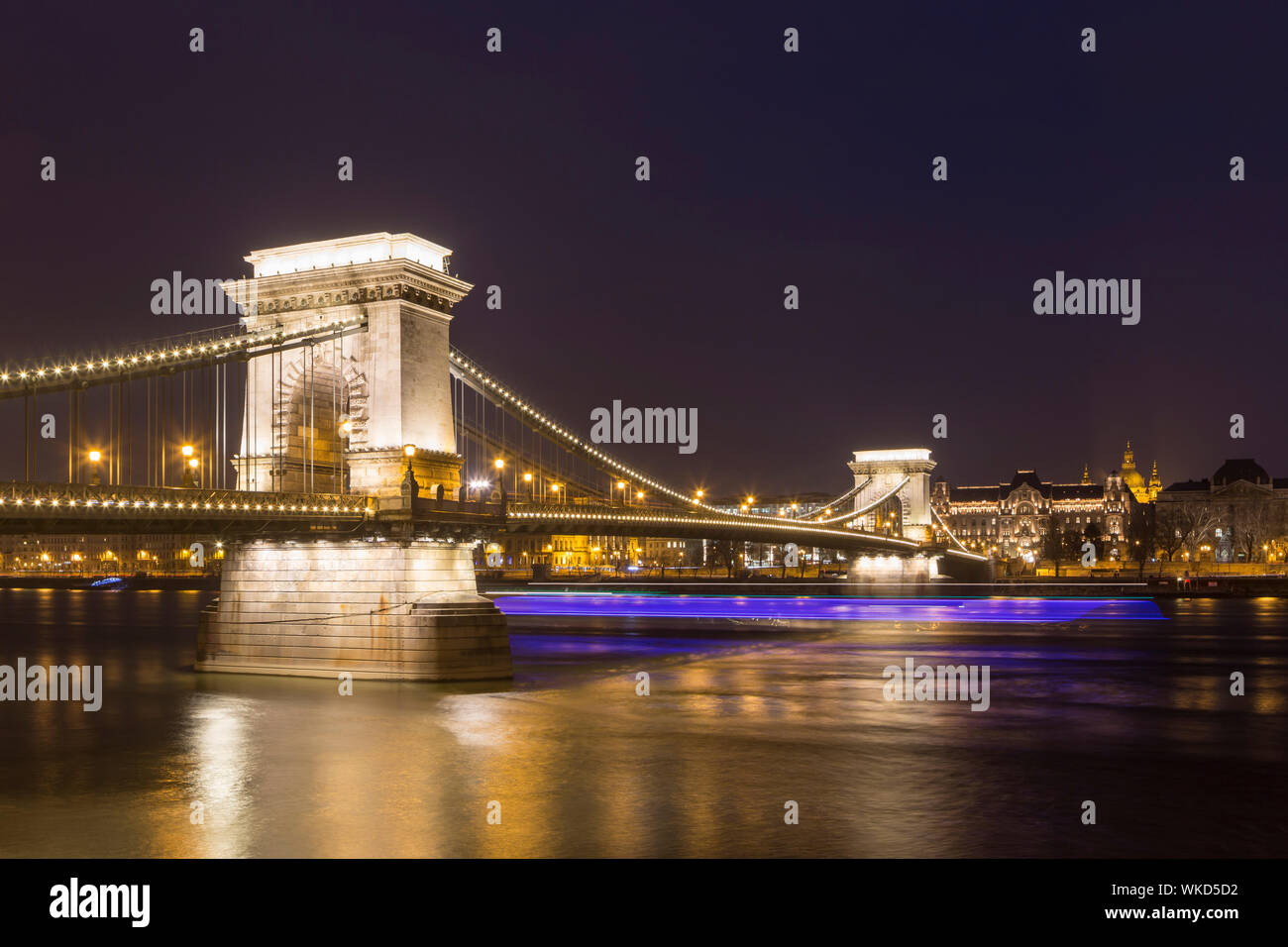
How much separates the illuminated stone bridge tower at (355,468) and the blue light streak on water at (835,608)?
4820 cm

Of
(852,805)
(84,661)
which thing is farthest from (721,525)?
(852,805)

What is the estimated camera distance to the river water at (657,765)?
1892 centimetres

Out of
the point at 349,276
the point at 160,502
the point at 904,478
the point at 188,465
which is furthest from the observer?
the point at 904,478

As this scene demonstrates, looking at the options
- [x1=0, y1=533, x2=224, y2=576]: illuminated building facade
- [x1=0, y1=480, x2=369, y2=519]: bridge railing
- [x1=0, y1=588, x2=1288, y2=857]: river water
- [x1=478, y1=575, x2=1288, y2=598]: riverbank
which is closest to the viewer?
[x1=0, y1=588, x2=1288, y2=857]: river water

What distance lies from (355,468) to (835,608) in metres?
59.7

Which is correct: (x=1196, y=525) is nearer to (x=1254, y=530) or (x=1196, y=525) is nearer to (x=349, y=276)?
(x=1254, y=530)

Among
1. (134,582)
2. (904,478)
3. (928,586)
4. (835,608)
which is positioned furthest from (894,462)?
(134,582)

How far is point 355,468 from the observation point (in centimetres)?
3725

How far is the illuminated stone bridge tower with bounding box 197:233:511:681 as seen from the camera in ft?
116

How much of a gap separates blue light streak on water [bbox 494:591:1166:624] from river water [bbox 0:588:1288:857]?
32726mm

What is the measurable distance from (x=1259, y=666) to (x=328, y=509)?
35.9 m

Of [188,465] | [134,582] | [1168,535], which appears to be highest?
[188,465]

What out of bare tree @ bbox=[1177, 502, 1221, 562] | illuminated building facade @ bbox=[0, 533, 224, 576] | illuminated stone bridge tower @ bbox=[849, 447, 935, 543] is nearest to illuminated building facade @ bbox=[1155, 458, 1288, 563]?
bare tree @ bbox=[1177, 502, 1221, 562]

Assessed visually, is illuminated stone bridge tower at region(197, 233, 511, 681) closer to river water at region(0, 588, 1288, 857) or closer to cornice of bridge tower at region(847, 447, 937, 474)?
river water at region(0, 588, 1288, 857)
